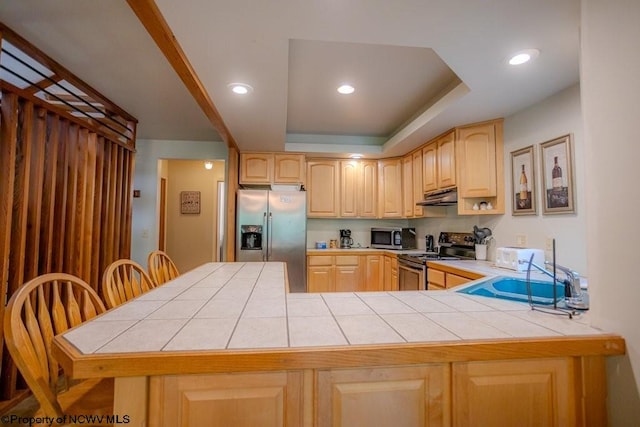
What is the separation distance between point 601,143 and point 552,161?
147 centimetres

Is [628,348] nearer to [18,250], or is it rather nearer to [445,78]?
[445,78]

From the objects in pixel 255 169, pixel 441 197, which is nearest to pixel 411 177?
pixel 441 197

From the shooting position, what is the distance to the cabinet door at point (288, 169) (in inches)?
151

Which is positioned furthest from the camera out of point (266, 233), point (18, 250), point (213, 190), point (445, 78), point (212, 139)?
point (213, 190)

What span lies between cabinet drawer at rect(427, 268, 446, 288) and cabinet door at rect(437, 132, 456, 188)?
885mm

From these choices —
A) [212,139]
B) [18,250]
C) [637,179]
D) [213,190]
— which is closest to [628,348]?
[637,179]

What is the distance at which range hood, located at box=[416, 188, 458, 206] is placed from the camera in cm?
291

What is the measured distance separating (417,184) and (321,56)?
7.03 feet

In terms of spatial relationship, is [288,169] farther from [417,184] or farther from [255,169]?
[417,184]

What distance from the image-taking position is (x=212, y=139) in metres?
4.00

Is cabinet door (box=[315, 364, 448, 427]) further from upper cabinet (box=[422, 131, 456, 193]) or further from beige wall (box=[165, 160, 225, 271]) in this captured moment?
beige wall (box=[165, 160, 225, 271])

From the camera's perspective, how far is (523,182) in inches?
94.4

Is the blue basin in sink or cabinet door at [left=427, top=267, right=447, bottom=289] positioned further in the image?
cabinet door at [left=427, top=267, right=447, bottom=289]

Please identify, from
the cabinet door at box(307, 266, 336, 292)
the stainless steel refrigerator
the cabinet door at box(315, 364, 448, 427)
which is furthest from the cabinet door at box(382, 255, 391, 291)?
the cabinet door at box(315, 364, 448, 427)
